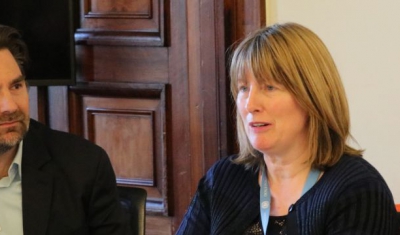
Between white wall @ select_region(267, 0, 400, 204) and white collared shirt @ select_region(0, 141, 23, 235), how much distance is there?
115 cm

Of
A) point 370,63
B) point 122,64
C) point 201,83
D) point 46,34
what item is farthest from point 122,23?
point 370,63

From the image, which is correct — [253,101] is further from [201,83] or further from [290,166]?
[201,83]

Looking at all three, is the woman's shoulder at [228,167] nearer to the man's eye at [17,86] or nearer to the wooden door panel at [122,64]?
the man's eye at [17,86]

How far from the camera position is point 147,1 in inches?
121

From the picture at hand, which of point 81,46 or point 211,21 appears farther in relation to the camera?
point 81,46

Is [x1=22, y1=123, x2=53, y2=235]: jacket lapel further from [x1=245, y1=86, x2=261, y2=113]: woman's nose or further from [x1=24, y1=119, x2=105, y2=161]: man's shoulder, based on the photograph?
[x1=245, y1=86, x2=261, y2=113]: woman's nose

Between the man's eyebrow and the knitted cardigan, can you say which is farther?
the man's eyebrow

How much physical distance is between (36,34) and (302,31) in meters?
1.38

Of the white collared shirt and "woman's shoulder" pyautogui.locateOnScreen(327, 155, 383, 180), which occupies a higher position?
"woman's shoulder" pyautogui.locateOnScreen(327, 155, 383, 180)

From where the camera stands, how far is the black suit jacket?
2.09 metres

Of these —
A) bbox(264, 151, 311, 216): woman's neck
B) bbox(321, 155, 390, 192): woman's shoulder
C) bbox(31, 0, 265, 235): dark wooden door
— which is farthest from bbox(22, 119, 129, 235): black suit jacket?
bbox(31, 0, 265, 235): dark wooden door

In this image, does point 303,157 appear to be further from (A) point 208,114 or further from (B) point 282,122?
(A) point 208,114

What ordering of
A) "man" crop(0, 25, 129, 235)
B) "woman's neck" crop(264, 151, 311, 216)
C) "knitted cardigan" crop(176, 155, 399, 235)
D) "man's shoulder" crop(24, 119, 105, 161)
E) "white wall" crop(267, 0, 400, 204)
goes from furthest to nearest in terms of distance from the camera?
"white wall" crop(267, 0, 400, 204) < "man's shoulder" crop(24, 119, 105, 161) < "man" crop(0, 25, 129, 235) < "woman's neck" crop(264, 151, 311, 216) < "knitted cardigan" crop(176, 155, 399, 235)

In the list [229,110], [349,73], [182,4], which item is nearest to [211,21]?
[182,4]
